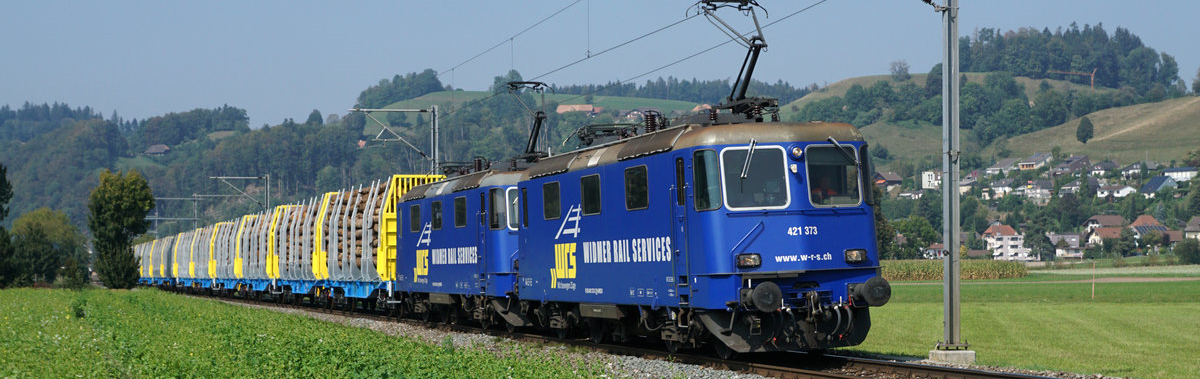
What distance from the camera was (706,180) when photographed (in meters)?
16.8

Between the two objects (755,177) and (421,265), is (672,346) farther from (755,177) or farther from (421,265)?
(421,265)

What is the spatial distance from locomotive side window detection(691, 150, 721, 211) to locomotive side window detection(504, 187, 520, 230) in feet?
27.5

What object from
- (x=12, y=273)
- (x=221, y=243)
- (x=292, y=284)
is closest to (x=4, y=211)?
(x=12, y=273)

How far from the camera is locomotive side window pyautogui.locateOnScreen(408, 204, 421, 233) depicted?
99.3 feet

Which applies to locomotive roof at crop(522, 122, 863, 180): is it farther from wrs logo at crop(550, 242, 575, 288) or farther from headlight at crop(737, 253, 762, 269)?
wrs logo at crop(550, 242, 575, 288)

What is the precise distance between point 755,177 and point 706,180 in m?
0.65

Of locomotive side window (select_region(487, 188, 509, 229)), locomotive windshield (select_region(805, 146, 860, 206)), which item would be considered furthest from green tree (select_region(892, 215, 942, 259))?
locomotive windshield (select_region(805, 146, 860, 206))

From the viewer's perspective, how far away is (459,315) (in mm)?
28906

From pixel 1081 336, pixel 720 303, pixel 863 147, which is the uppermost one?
pixel 863 147

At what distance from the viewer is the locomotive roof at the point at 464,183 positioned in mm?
25266

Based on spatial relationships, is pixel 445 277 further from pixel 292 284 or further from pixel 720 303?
pixel 292 284

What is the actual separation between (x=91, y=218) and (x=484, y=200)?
46.6 meters

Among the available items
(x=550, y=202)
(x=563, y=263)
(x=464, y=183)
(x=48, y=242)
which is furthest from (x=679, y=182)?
(x=48, y=242)

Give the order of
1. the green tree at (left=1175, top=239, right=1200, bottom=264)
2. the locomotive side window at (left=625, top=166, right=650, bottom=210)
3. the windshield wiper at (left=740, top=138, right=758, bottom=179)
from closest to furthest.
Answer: the windshield wiper at (left=740, top=138, right=758, bottom=179) < the locomotive side window at (left=625, top=166, right=650, bottom=210) < the green tree at (left=1175, top=239, right=1200, bottom=264)
